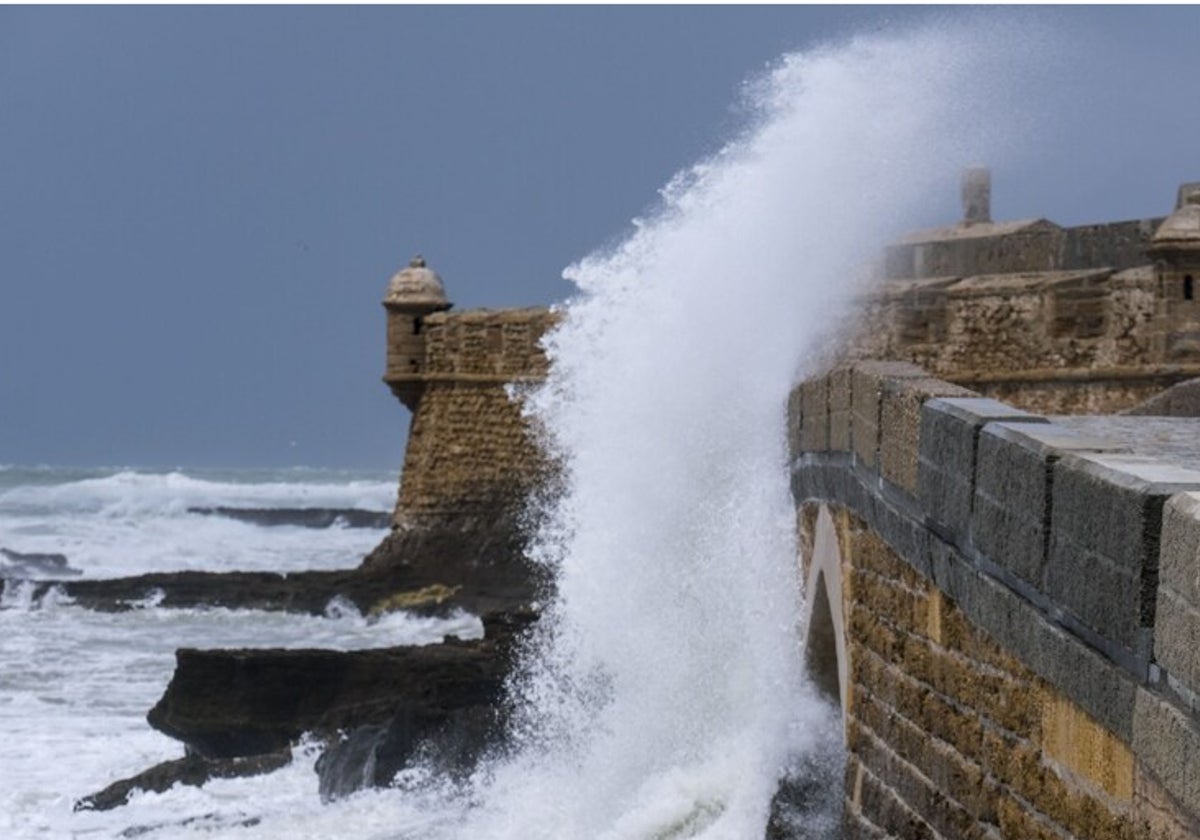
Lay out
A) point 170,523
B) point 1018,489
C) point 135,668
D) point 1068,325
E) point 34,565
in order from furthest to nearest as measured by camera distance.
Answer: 1. point 170,523
2. point 34,565
3. point 135,668
4. point 1068,325
5. point 1018,489

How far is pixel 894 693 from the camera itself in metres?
6.23

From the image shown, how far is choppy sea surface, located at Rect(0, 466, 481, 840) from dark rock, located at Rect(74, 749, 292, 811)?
0.09 meters

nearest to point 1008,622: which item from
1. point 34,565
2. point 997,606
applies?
point 997,606

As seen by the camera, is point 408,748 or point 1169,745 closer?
point 1169,745

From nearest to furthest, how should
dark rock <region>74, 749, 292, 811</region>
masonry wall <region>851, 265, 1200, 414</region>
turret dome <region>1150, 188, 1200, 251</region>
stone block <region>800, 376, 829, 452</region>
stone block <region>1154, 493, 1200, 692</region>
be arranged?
stone block <region>1154, 493, 1200, 692</region> → stone block <region>800, 376, 829, 452</region> → dark rock <region>74, 749, 292, 811</region> → turret dome <region>1150, 188, 1200, 251</region> → masonry wall <region>851, 265, 1200, 414</region>

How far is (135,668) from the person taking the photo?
19938 millimetres

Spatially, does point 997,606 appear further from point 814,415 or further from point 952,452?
point 814,415

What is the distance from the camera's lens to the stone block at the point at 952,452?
5082 mm

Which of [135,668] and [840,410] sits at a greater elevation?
[840,410]

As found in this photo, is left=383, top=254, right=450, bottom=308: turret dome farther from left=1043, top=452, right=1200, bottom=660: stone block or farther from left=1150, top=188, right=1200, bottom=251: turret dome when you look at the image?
left=1043, top=452, right=1200, bottom=660: stone block

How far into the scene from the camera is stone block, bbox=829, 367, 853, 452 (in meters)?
7.30

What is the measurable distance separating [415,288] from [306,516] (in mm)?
29196

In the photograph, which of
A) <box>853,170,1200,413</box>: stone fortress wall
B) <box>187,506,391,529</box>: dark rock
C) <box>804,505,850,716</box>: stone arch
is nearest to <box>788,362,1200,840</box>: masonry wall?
<box>804,505,850,716</box>: stone arch

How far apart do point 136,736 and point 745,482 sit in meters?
7.12
